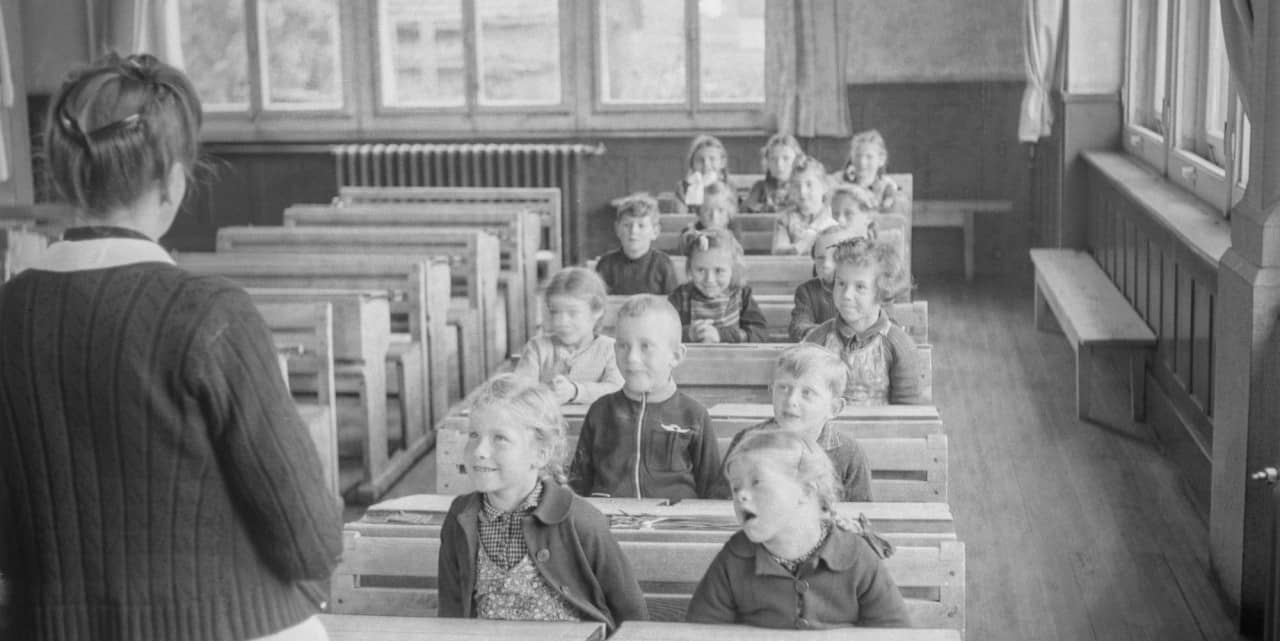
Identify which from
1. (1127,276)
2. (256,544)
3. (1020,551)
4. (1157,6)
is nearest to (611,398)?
(1020,551)

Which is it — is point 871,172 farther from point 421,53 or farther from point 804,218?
point 421,53

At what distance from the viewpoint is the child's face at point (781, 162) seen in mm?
8656

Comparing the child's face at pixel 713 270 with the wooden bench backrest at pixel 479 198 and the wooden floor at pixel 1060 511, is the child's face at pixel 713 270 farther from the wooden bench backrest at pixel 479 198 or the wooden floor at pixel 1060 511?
the wooden bench backrest at pixel 479 198

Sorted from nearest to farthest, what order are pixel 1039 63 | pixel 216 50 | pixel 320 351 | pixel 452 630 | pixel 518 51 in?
pixel 452 630, pixel 320 351, pixel 1039 63, pixel 518 51, pixel 216 50

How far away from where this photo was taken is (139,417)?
1804 mm

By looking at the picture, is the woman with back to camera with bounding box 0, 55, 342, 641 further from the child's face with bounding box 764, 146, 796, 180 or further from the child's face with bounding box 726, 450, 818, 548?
the child's face with bounding box 764, 146, 796, 180

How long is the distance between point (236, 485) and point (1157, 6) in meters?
7.14

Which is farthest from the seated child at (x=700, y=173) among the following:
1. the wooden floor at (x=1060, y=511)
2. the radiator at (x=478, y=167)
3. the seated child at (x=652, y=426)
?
the seated child at (x=652, y=426)

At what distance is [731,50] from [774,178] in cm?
235

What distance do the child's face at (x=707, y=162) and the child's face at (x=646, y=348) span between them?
4.65m

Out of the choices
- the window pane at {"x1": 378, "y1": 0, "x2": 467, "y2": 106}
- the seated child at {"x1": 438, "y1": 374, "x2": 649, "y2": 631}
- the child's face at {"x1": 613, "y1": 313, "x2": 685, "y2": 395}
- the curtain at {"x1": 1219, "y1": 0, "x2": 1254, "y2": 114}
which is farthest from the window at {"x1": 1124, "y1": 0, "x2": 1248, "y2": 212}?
the window pane at {"x1": 378, "y1": 0, "x2": 467, "y2": 106}

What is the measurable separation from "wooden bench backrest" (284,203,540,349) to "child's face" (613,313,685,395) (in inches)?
161

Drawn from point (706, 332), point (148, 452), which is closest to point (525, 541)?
point (148, 452)

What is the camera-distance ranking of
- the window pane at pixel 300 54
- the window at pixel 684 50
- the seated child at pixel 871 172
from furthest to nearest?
1. the window pane at pixel 300 54
2. the window at pixel 684 50
3. the seated child at pixel 871 172
